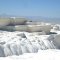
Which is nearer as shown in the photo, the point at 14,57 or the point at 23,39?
the point at 14,57

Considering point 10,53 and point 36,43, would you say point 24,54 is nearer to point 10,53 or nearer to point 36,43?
point 10,53

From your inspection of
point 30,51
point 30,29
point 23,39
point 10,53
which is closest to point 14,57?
point 10,53

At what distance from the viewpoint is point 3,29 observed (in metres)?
12.6

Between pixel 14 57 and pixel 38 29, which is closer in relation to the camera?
pixel 14 57

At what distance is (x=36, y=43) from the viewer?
9.77 meters

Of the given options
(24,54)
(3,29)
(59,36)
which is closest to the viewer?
(24,54)

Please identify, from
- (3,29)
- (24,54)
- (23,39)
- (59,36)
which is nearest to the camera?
(24,54)

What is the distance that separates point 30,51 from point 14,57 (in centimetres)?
128

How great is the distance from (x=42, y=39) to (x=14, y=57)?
317 centimetres

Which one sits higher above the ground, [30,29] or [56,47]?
[30,29]

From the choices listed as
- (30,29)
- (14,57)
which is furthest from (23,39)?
(30,29)

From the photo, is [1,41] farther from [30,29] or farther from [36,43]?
[30,29]

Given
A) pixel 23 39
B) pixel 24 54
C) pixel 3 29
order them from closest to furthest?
pixel 24 54 → pixel 23 39 → pixel 3 29

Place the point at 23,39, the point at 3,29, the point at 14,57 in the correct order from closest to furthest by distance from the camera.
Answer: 1. the point at 14,57
2. the point at 23,39
3. the point at 3,29
